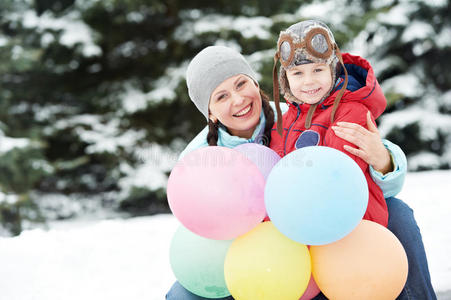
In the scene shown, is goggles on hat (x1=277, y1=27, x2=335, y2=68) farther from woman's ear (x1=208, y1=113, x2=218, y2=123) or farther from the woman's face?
woman's ear (x1=208, y1=113, x2=218, y2=123)

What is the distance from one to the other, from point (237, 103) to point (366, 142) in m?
0.69

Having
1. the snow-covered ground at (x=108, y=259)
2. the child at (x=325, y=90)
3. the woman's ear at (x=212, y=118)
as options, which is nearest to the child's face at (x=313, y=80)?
the child at (x=325, y=90)

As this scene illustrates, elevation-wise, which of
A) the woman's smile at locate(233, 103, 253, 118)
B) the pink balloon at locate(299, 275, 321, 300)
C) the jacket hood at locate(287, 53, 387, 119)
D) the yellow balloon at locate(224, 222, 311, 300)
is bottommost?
the pink balloon at locate(299, 275, 321, 300)

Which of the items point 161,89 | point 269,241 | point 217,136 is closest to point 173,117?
point 161,89

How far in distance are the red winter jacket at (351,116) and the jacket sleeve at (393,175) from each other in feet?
0.09

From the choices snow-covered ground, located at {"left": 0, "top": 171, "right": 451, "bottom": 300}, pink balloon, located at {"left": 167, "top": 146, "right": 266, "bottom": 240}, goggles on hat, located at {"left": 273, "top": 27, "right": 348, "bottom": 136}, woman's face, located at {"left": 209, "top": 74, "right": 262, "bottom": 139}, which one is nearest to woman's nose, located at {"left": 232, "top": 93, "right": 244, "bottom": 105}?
woman's face, located at {"left": 209, "top": 74, "right": 262, "bottom": 139}

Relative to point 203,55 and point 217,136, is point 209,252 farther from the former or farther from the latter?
point 203,55

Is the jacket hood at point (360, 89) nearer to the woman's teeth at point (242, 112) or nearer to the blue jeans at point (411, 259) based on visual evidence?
the woman's teeth at point (242, 112)

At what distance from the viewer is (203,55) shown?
1.97 meters

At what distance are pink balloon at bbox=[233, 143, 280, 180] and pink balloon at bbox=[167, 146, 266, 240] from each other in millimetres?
86

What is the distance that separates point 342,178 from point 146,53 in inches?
219

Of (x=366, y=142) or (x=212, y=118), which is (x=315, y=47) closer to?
(x=366, y=142)

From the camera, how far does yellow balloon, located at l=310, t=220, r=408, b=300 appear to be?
47.4 inches

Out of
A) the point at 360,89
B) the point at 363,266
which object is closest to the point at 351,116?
the point at 360,89
